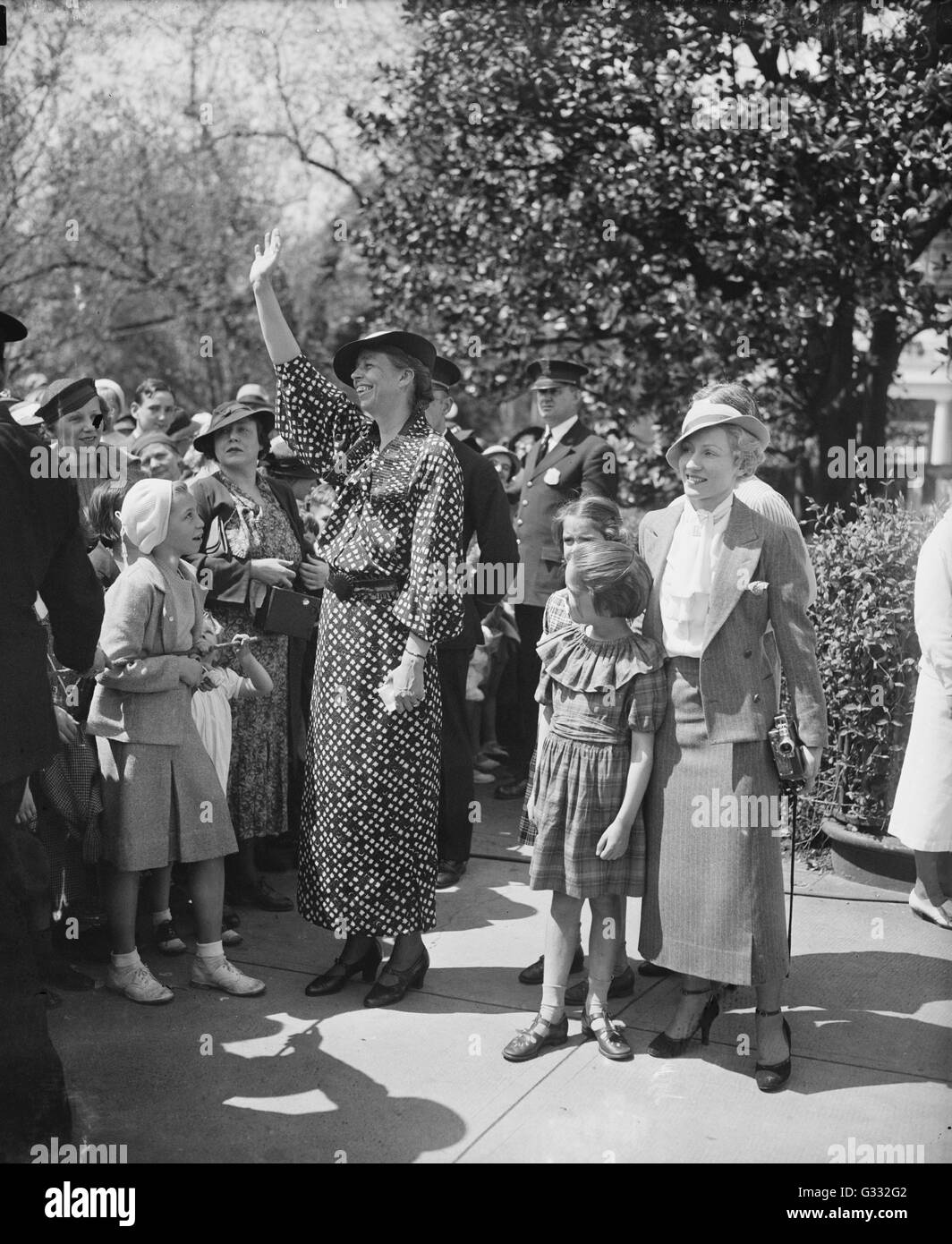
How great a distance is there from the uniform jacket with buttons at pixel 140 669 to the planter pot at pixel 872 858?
9.16ft

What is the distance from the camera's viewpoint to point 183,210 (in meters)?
15.9

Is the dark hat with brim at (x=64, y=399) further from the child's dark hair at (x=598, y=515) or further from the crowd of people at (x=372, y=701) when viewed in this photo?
the child's dark hair at (x=598, y=515)

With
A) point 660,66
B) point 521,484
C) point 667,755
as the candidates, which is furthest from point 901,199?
point 667,755

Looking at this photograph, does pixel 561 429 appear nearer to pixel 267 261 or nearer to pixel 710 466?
pixel 267 261

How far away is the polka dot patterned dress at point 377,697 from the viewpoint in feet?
13.0

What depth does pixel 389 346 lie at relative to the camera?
405cm

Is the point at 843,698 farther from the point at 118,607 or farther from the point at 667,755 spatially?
the point at 118,607

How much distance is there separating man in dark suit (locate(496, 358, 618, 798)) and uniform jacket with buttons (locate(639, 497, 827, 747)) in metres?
2.84

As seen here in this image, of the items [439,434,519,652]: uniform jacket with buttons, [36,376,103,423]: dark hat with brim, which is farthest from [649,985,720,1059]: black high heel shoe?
[36,376,103,423]: dark hat with brim

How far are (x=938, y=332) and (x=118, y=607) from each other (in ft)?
18.8

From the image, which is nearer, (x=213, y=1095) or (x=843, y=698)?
(x=213, y=1095)

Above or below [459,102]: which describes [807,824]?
below

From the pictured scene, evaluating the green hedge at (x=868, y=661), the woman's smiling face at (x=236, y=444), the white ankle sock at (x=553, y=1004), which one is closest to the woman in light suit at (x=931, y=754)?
the green hedge at (x=868, y=661)

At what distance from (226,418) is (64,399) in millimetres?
610
